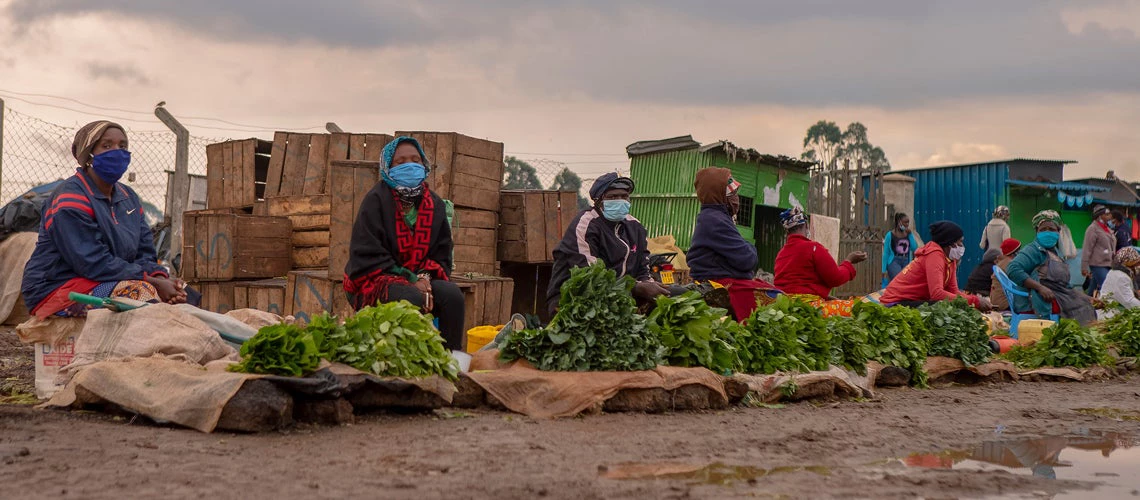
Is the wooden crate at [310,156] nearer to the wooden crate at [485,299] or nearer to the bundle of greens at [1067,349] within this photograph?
the wooden crate at [485,299]

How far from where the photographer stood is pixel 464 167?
33.3ft

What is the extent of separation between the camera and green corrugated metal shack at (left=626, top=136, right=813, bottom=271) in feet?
58.2

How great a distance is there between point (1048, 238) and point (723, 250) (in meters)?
4.82

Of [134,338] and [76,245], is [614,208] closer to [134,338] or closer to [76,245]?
[134,338]

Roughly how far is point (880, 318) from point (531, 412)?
371cm

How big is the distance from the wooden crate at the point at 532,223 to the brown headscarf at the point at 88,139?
16.5 ft

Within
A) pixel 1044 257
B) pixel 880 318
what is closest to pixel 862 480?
pixel 880 318

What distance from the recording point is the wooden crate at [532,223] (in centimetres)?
1053

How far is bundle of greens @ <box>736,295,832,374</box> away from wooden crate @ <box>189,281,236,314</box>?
16.8 ft

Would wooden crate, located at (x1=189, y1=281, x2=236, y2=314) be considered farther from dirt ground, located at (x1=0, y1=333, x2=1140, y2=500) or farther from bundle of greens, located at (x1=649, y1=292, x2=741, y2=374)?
bundle of greens, located at (x1=649, y1=292, x2=741, y2=374)

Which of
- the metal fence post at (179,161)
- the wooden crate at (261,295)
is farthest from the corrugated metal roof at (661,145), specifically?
the wooden crate at (261,295)

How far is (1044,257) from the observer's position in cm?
1127

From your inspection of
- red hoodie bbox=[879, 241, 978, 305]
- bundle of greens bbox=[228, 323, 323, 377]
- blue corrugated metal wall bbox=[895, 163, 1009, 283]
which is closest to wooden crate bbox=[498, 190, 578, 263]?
red hoodie bbox=[879, 241, 978, 305]

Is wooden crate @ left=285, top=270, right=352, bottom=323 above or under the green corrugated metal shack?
under
